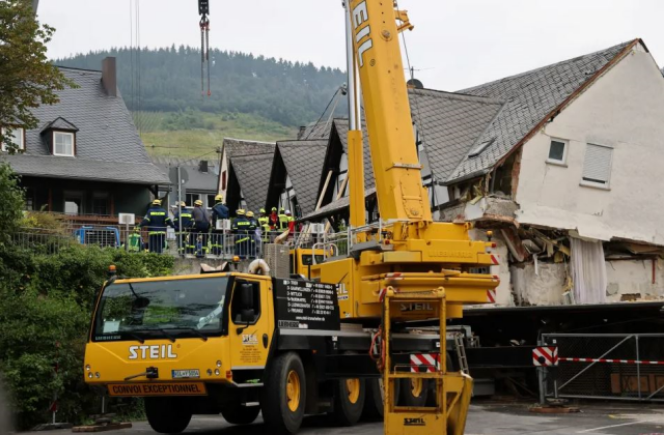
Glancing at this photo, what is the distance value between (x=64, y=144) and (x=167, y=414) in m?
23.3

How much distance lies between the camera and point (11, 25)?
21.2m

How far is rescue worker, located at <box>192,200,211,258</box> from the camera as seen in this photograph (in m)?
28.4

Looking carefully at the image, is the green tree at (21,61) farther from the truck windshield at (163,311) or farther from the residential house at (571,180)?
the residential house at (571,180)

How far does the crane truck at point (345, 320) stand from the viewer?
14.9 meters

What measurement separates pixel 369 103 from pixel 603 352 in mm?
9064

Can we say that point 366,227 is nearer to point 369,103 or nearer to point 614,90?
point 369,103

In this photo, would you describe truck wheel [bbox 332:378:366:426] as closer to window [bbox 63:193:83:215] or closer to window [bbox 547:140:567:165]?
window [bbox 547:140:567:165]

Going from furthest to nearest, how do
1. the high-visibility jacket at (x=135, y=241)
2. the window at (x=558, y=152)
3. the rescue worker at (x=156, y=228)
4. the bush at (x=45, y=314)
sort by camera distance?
the window at (x=558, y=152), the rescue worker at (x=156, y=228), the high-visibility jacket at (x=135, y=241), the bush at (x=45, y=314)

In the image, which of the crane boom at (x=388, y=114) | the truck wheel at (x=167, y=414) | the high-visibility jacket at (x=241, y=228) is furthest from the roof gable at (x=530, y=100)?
the truck wheel at (x=167, y=414)

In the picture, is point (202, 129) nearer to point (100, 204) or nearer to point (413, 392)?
point (100, 204)

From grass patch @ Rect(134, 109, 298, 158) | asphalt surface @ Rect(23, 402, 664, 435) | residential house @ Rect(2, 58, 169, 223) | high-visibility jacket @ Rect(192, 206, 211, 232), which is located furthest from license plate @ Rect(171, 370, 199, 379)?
grass patch @ Rect(134, 109, 298, 158)

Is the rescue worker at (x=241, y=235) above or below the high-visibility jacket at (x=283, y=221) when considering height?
below

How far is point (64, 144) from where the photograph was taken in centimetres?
3819

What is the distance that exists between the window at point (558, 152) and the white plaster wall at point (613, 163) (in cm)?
16
